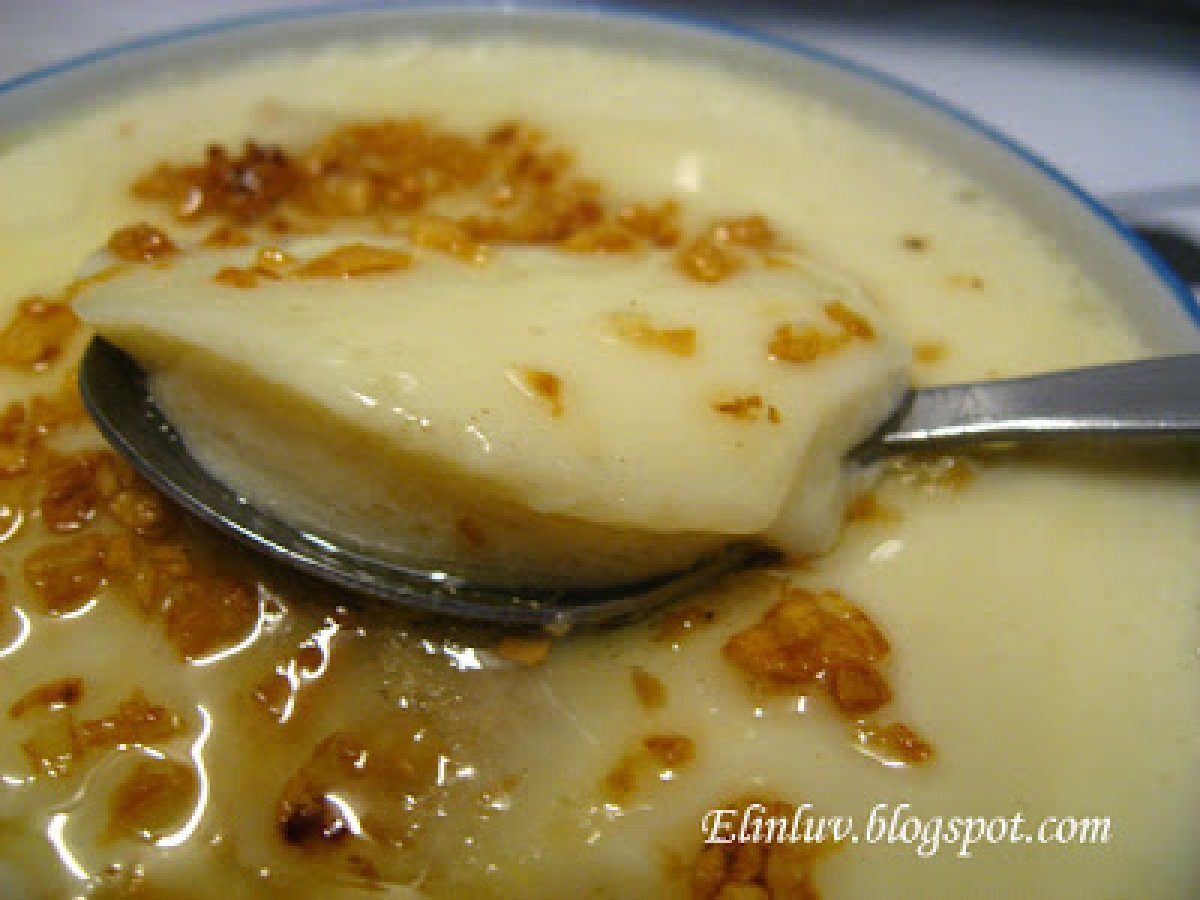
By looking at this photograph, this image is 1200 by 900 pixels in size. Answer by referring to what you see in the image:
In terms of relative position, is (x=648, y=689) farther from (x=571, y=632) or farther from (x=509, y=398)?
(x=509, y=398)

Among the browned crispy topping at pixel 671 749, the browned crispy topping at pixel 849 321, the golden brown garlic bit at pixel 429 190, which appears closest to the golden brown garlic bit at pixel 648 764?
the browned crispy topping at pixel 671 749

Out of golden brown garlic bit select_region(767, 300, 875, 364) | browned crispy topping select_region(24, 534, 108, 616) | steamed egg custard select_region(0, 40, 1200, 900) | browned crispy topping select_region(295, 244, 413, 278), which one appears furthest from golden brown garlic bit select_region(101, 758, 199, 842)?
golden brown garlic bit select_region(767, 300, 875, 364)

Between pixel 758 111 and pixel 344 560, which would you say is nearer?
pixel 344 560

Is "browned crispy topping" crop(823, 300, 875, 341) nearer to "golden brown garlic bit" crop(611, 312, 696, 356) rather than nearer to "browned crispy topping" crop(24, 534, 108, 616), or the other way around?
"golden brown garlic bit" crop(611, 312, 696, 356)

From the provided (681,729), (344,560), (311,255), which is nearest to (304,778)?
(344,560)

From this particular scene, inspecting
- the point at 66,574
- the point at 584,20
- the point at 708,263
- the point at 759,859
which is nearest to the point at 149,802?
the point at 66,574

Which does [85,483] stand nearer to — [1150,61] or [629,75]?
[629,75]
